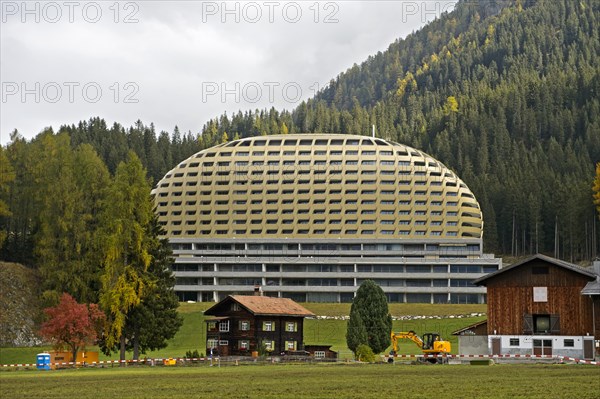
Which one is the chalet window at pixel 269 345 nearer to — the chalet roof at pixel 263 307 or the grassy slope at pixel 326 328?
the chalet roof at pixel 263 307

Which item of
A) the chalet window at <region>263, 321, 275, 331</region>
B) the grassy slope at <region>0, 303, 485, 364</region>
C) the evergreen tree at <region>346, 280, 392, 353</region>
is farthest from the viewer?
the grassy slope at <region>0, 303, 485, 364</region>

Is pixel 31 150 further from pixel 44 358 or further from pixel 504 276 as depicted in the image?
pixel 504 276

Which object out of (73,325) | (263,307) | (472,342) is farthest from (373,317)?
(73,325)

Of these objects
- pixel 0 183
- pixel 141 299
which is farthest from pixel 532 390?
pixel 0 183

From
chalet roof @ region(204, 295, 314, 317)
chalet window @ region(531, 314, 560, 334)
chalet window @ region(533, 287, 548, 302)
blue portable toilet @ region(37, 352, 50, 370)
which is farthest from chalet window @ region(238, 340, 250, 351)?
chalet window @ region(533, 287, 548, 302)

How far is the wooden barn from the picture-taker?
7506 cm

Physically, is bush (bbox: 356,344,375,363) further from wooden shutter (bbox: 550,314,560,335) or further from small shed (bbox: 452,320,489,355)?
wooden shutter (bbox: 550,314,560,335)

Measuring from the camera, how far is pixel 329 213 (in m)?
195

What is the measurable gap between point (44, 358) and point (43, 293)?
28.3 metres

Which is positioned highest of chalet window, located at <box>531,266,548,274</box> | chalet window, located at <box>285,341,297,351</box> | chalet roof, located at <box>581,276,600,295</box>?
chalet window, located at <box>531,266,548,274</box>

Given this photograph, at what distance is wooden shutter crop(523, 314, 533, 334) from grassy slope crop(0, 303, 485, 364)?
12622mm

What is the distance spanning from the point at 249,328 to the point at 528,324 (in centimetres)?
2335

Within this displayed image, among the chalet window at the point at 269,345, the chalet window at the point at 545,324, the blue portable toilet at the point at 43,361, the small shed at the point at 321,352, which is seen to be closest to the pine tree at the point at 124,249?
the blue portable toilet at the point at 43,361

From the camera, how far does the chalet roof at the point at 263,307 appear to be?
85.9 m
